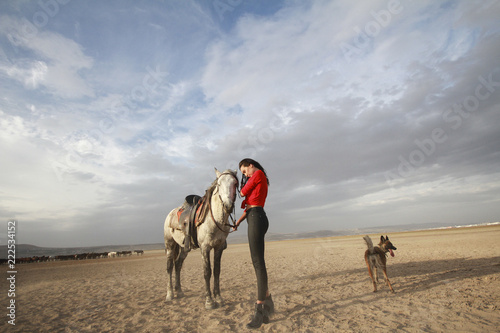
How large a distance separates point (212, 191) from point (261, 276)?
2493mm

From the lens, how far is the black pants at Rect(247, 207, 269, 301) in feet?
13.5

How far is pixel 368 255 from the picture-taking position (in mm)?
6570

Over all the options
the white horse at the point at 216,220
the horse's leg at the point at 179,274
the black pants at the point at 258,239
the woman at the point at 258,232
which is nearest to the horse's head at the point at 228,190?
the white horse at the point at 216,220

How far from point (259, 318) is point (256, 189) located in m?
2.36

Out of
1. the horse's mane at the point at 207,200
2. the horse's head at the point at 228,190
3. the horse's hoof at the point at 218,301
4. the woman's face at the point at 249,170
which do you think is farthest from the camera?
the horse's mane at the point at 207,200

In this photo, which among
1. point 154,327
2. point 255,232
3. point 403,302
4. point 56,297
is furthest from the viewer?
point 56,297

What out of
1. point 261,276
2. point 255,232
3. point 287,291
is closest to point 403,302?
point 287,291

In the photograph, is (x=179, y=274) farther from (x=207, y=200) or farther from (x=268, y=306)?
(x=268, y=306)

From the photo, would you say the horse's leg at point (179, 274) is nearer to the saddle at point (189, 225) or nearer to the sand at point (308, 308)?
the sand at point (308, 308)

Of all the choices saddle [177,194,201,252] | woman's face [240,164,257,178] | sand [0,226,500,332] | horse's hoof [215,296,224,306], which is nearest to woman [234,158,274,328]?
woman's face [240,164,257,178]

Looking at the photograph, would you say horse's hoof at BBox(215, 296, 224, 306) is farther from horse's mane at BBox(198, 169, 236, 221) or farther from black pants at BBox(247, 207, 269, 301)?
horse's mane at BBox(198, 169, 236, 221)

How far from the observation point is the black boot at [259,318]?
408cm

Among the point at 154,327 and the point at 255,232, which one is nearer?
the point at 255,232

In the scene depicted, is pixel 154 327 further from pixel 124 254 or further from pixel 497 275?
pixel 124 254
